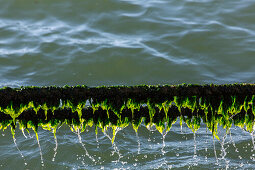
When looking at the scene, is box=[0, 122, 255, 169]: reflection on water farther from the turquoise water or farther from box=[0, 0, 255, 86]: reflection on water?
box=[0, 0, 255, 86]: reflection on water

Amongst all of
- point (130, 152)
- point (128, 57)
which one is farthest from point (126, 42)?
point (130, 152)

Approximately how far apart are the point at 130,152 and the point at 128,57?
3634 mm

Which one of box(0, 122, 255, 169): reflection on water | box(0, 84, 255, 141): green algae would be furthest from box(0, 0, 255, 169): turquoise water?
→ box(0, 84, 255, 141): green algae

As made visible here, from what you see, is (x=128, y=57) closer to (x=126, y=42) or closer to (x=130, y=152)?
(x=126, y=42)

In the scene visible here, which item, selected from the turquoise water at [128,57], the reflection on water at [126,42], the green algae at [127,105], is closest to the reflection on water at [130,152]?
the turquoise water at [128,57]

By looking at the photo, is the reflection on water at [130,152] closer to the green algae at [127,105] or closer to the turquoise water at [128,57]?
the turquoise water at [128,57]

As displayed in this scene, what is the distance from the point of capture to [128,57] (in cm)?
973

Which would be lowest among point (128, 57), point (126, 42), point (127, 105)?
point (127, 105)

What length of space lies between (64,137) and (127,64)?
3.13m

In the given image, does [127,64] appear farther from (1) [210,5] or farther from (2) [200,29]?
(1) [210,5]

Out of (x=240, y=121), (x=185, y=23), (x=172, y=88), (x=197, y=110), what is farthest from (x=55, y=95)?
(x=185, y=23)

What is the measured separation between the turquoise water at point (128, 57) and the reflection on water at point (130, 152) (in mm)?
19

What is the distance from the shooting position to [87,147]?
22.4 ft

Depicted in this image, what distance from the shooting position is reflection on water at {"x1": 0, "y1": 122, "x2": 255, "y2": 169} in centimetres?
642
